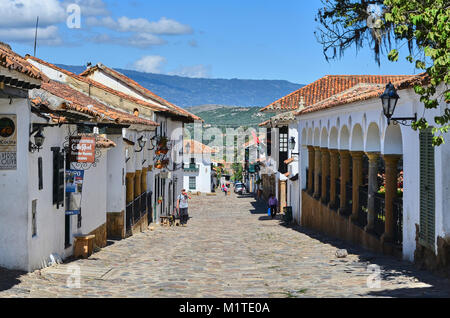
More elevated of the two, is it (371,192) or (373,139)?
(373,139)

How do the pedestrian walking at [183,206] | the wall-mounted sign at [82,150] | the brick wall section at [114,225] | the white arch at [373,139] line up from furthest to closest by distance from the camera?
the pedestrian walking at [183,206]
the brick wall section at [114,225]
the white arch at [373,139]
the wall-mounted sign at [82,150]

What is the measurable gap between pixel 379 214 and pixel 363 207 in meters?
2.13

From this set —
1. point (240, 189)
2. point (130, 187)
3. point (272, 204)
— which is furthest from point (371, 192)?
point (240, 189)

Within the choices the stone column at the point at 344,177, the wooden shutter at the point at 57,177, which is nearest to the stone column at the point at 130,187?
the stone column at the point at 344,177

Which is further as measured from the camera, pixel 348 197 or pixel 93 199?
pixel 348 197

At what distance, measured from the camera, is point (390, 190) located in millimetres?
15469

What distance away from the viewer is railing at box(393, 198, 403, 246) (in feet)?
48.6

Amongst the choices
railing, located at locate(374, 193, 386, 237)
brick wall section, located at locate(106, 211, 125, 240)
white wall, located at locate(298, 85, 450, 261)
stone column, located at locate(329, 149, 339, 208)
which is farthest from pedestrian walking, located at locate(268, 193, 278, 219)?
railing, located at locate(374, 193, 386, 237)

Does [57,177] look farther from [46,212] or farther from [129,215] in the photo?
[129,215]

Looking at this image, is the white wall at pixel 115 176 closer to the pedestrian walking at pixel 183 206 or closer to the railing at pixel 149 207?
the railing at pixel 149 207

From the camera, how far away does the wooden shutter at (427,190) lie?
468 inches

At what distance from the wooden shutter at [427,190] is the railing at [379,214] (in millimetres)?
4146
